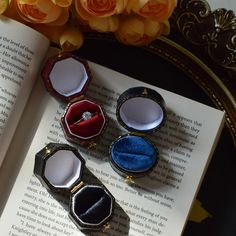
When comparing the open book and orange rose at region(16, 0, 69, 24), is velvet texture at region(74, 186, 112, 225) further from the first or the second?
orange rose at region(16, 0, 69, 24)

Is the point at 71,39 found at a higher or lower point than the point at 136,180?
higher

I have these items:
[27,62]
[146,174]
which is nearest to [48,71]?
[27,62]

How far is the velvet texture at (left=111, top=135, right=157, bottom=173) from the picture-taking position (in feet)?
2.03

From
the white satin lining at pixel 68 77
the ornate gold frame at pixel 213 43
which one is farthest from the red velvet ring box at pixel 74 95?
the ornate gold frame at pixel 213 43

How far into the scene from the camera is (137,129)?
636mm

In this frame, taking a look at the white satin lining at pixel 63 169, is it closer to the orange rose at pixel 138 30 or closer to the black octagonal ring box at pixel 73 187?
the black octagonal ring box at pixel 73 187

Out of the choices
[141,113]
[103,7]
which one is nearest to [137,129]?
[141,113]

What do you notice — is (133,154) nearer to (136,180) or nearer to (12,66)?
(136,180)

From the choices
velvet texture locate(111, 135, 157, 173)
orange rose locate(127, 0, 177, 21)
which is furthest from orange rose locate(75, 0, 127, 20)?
velvet texture locate(111, 135, 157, 173)

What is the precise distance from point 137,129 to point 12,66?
14 centimetres

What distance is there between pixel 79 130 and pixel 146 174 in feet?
0.26

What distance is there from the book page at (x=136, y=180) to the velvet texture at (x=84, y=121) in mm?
16

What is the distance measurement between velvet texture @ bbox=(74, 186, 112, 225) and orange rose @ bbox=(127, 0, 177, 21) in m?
0.17

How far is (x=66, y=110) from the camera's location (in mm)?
629
